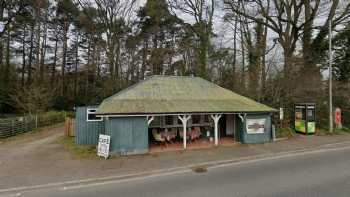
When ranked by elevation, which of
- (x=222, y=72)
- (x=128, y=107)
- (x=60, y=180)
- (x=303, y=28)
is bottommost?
(x=60, y=180)

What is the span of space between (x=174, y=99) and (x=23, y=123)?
14099mm

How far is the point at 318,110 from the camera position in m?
20.5

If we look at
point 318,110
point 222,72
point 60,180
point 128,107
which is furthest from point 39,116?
point 318,110

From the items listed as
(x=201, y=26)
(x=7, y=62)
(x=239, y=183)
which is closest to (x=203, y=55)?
(x=201, y=26)

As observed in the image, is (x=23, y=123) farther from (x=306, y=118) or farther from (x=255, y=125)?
(x=306, y=118)

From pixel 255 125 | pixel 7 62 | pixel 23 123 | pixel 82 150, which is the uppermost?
pixel 7 62

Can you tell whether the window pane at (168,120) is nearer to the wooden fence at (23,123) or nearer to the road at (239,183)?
the road at (239,183)

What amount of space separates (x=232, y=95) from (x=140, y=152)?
24.7 ft

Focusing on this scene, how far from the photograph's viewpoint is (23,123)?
1947 cm

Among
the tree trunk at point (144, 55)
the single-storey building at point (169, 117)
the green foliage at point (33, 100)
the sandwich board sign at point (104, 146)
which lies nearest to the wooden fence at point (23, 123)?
the green foliage at point (33, 100)

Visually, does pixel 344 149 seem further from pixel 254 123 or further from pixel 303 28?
pixel 303 28

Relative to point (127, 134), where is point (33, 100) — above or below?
above

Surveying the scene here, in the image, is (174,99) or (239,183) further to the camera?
(174,99)

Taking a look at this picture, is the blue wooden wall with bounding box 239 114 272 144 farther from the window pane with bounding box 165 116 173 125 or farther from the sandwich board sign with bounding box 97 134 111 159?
the sandwich board sign with bounding box 97 134 111 159
